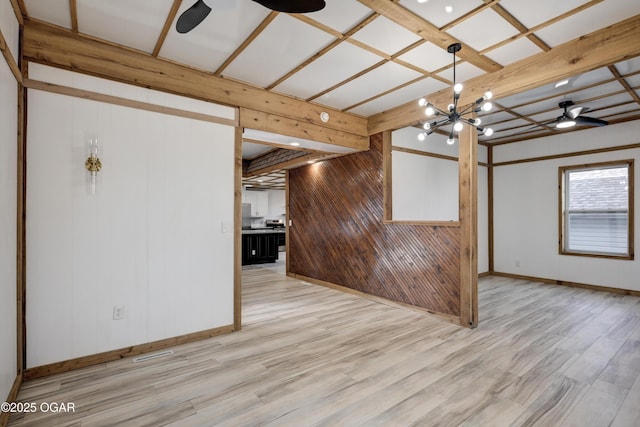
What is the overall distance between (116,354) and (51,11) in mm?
2988

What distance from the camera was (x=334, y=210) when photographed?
5812mm

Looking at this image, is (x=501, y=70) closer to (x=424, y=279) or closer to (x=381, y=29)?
(x=381, y=29)

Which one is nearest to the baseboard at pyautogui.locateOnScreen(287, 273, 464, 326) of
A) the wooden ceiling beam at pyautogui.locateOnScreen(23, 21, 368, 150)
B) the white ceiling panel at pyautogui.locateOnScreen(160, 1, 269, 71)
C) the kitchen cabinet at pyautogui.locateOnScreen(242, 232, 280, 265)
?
the kitchen cabinet at pyautogui.locateOnScreen(242, 232, 280, 265)

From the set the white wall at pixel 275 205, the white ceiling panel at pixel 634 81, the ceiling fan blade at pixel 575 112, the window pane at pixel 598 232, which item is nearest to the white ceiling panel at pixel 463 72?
the ceiling fan blade at pixel 575 112

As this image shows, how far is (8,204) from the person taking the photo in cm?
215

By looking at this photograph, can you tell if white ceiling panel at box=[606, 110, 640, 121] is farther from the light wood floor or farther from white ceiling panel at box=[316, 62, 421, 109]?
white ceiling panel at box=[316, 62, 421, 109]

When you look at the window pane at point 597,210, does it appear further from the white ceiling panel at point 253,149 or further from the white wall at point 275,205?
the white wall at point 275,205

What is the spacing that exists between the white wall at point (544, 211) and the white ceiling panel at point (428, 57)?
423 cm

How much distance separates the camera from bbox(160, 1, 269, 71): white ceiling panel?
2.45m

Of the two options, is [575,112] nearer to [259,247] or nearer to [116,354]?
[116,354]

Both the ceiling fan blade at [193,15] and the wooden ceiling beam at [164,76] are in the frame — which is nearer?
the ceiling fan blade at [193,15]

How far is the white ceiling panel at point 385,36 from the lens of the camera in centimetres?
263

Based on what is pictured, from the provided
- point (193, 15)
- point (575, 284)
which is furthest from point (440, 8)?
point (575, 284)

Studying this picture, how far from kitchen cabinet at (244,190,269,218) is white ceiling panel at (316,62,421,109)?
28.7ft
